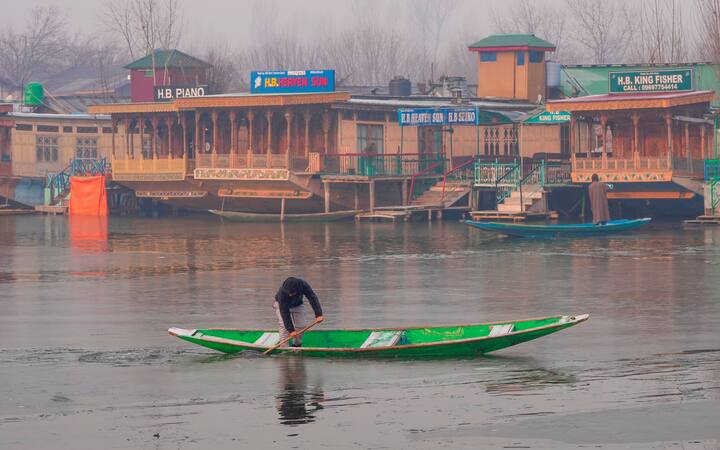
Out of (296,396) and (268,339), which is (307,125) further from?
(296,396)

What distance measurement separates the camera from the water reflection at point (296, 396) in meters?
14.4

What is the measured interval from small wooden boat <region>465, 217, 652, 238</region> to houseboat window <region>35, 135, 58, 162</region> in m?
30.2

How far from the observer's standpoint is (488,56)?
201 ft

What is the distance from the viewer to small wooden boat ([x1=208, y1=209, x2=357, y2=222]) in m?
50.8

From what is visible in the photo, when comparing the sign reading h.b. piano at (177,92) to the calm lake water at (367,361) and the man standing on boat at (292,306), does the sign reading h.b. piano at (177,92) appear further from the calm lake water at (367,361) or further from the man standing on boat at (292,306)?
the man standing on boat at (292,306)

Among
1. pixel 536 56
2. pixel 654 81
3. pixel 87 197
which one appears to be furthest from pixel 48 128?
pixel 654 81

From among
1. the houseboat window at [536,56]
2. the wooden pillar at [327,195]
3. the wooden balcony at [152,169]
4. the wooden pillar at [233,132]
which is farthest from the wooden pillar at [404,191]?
the houseboat window at [536,56]

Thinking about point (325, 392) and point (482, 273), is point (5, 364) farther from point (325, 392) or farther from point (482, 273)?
point (482, 273)

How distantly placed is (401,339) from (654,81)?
32.8 m

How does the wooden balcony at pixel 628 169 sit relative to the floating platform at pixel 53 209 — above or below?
above

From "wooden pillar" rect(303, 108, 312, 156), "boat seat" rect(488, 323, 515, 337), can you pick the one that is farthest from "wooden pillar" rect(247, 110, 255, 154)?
"boat seat" rect(488, 323, 515, 337)

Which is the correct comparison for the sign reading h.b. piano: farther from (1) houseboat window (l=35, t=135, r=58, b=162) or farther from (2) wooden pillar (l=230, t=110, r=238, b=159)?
(1) houseboat window (l=35, t=135, r=58, b=162)

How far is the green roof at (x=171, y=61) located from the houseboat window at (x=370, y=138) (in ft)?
65.8

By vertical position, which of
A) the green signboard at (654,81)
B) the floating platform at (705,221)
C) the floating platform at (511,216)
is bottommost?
Result: the floating platform at (705,221)
